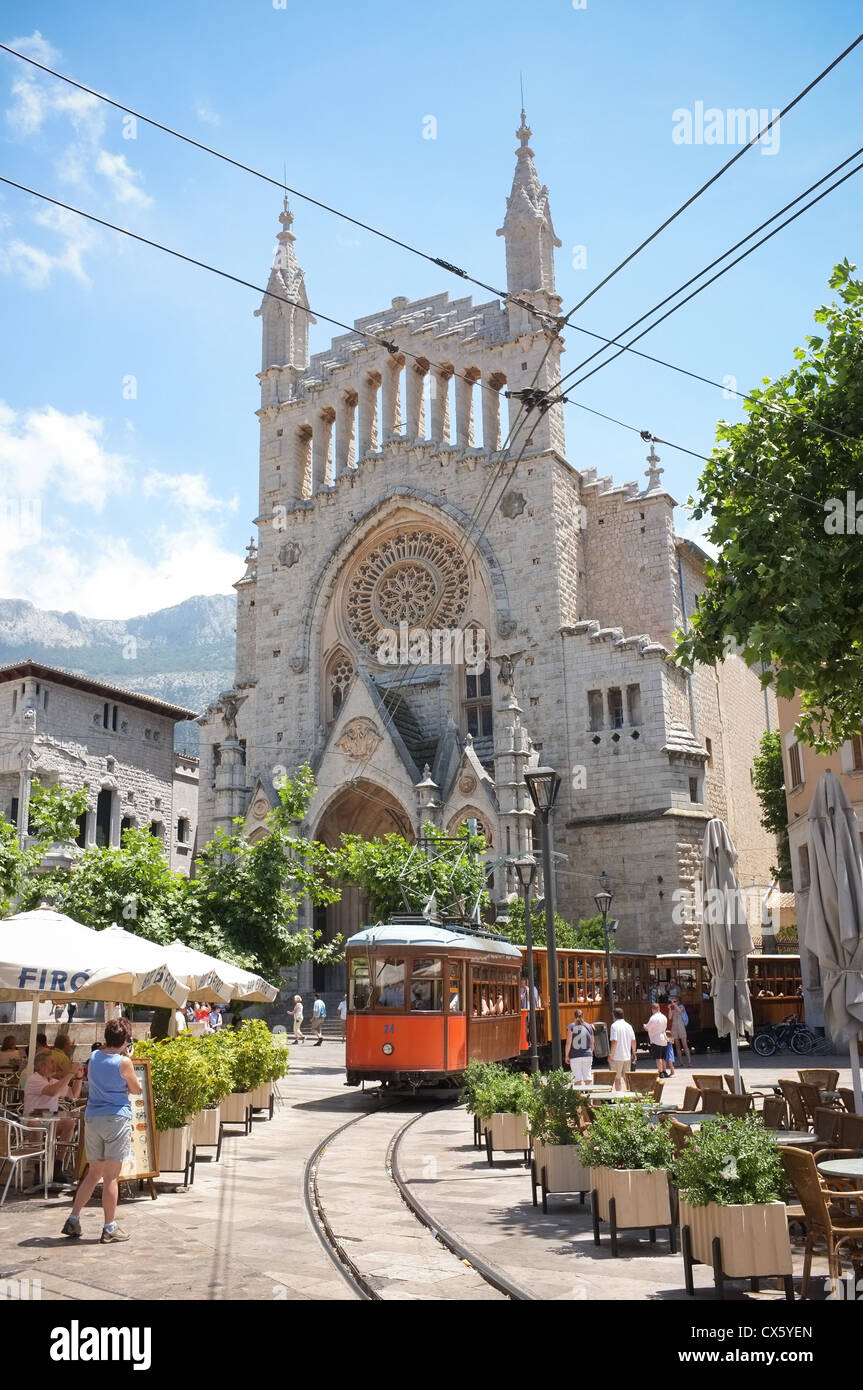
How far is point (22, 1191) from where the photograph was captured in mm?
9836

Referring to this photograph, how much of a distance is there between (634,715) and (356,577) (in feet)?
38.5

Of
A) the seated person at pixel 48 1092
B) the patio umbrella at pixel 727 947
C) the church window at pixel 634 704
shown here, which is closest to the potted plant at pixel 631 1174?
the patio umbrella at pixel 727 947

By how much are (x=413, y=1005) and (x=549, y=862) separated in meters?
5.27

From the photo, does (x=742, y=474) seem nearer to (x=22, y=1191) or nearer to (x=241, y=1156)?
(x=241, y=1156)

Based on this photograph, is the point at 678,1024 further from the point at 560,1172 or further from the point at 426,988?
the point at 560,1172

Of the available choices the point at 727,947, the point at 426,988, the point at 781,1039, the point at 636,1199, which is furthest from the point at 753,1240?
the point at 781,1039

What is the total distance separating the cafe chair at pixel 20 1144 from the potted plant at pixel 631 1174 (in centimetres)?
488

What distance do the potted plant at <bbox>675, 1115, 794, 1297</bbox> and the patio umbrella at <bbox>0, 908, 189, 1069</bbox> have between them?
590cm

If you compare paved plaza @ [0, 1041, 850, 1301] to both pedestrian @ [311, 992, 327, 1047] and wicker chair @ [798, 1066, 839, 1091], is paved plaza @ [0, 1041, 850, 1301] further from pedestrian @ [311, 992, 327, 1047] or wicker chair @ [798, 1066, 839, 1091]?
pedestrian @ [311, 992, 327, 1047]

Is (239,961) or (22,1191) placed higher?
(239,961)

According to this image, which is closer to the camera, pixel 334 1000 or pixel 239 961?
pixel 239 961

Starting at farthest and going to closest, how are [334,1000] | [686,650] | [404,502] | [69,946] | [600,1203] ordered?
[404,502], [334,1000], [686,650], [69,946], [600,1203]

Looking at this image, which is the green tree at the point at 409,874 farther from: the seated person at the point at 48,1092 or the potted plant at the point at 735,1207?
the potted plant at the point at 735,1207
